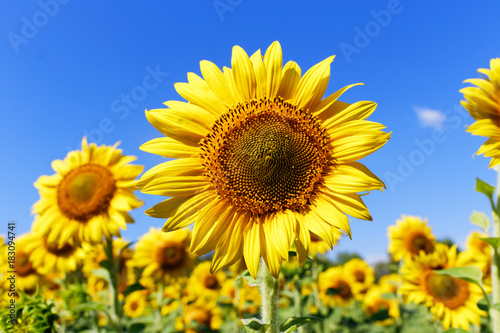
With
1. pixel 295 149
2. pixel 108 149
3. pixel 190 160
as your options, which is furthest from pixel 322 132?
pixel 108 149

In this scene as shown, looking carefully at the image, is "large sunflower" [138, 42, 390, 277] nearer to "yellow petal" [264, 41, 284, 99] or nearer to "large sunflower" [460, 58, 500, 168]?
"yellow petal" [264, 41, 284, 99]

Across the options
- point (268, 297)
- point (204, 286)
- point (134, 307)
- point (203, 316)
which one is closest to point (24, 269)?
point (134, 307)

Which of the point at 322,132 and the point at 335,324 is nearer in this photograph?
the point at 322,132

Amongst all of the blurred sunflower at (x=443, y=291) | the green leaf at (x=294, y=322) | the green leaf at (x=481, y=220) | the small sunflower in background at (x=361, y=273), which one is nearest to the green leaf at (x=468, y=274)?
the green leaf at (x=481, y=220)

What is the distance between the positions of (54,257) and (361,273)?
295 inches

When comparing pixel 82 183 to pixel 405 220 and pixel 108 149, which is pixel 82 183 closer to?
pixel 108 149

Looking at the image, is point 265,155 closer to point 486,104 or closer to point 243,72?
point 243,72

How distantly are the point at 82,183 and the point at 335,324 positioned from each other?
241 inches

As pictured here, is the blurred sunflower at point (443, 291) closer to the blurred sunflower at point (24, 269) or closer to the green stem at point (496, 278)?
the green stem at point (496, 278)

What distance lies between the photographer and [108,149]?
531 centimetres

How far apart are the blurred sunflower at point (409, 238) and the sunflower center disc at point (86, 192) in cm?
625

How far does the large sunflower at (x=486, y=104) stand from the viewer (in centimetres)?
330

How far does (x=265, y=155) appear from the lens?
258 cm

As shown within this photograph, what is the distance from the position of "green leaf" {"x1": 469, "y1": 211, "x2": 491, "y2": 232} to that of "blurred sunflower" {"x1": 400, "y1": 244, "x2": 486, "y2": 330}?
2.48 metres
